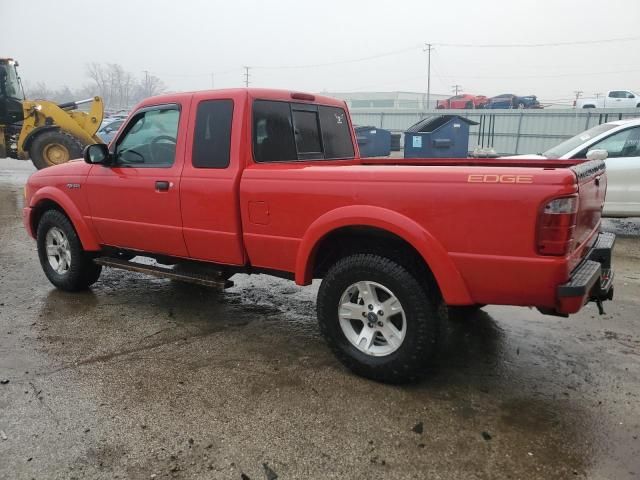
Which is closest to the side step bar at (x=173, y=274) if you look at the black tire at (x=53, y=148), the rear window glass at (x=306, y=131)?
the rear window glass at (x=306, y=131)

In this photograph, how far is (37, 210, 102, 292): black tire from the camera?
5176 millimetres

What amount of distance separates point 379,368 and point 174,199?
2076 mm

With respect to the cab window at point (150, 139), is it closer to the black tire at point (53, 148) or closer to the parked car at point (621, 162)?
the parked car at point (621, 162)

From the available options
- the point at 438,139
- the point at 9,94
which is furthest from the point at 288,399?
the point at 9,94

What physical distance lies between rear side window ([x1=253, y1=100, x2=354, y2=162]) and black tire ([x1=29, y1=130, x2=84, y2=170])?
1125cm

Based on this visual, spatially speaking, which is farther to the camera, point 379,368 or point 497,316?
point 497,316

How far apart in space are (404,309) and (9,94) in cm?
1528

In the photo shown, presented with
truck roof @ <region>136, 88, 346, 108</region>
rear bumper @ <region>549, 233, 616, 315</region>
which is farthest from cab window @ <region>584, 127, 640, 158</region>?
truck roof @ <region>136, 88, 346, 108</region>

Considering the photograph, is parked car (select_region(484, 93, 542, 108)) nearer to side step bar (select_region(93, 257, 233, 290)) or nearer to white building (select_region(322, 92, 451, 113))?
side step bar (select_region(93, 257, 233, 290))

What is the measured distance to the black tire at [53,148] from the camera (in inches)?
549

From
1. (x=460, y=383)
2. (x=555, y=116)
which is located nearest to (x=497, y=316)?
(x=460, y=383)

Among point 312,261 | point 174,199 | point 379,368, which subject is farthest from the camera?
point 174,199

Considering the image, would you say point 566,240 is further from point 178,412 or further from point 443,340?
point 178,412

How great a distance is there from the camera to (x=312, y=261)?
366 centimetres
